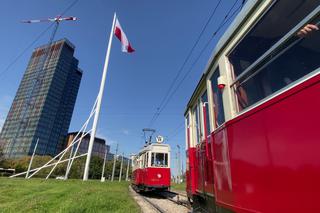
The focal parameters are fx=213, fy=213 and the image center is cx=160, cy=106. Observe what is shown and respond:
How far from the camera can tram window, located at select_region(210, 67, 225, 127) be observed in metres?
3.05

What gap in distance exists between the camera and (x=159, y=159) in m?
14.2

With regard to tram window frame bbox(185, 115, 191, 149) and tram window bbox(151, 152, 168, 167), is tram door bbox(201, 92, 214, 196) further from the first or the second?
tram window bbox(151, 152, 168, 167)

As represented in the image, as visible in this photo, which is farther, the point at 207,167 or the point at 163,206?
the point at 163,206

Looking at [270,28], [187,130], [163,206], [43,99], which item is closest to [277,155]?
[270,28]

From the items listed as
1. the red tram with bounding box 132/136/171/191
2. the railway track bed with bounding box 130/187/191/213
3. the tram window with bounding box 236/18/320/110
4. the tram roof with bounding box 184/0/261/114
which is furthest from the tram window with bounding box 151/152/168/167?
the tram window with bounding box 236/18/320/110

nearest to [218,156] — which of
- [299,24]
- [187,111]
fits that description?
[299,24]

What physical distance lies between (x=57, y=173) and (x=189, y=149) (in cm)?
6845

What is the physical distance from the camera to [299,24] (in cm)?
170

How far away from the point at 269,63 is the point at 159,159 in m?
12.9

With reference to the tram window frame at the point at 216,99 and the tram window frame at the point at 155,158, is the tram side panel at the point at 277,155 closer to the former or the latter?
the tram window frame at the point at 216,99

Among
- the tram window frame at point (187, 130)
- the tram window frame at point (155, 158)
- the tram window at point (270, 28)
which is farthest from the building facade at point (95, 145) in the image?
the tram window at point (270, 28)

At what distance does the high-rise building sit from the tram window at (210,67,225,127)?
85.4 meters

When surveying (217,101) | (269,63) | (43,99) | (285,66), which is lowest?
(285,66)

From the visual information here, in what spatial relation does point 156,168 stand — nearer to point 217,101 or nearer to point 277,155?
point 217,101
